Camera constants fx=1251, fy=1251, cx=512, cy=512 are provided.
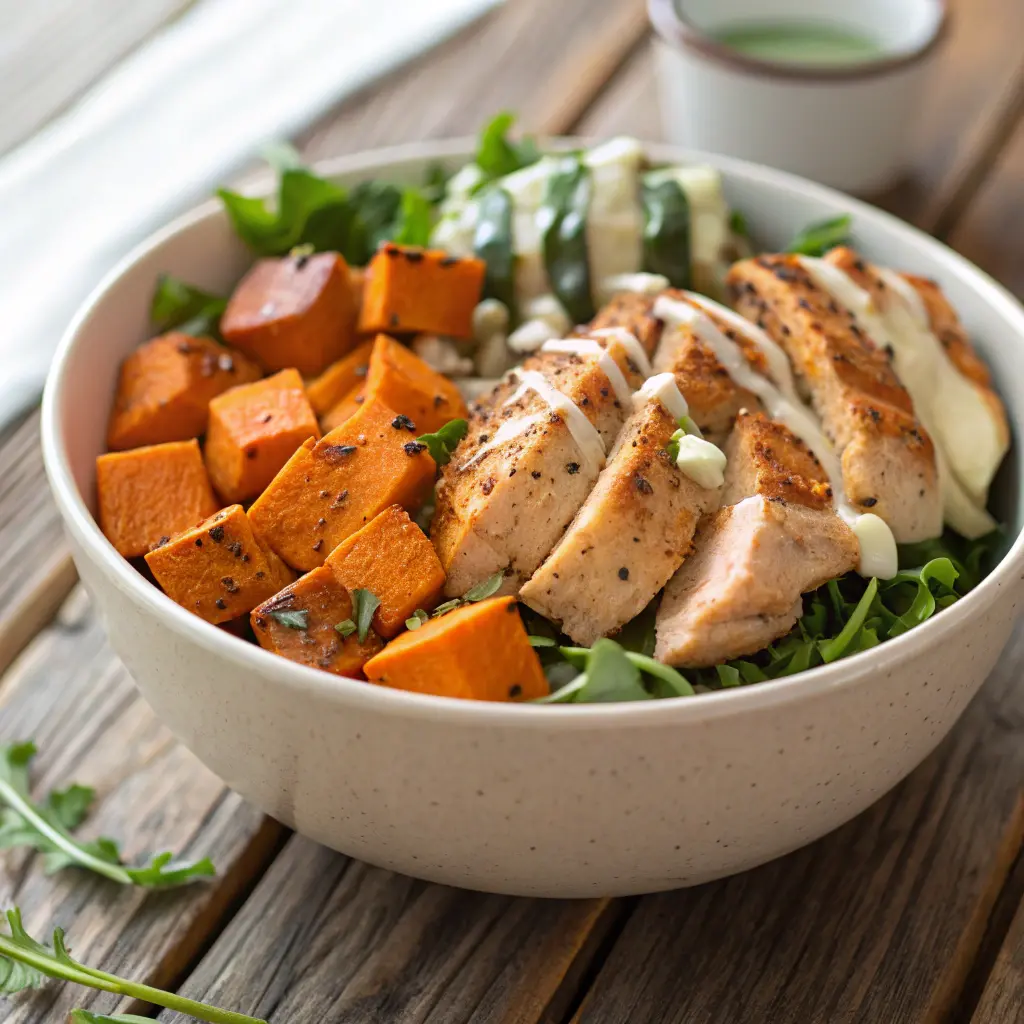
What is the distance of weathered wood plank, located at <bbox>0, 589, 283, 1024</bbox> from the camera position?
206cm

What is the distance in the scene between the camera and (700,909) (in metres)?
2.07

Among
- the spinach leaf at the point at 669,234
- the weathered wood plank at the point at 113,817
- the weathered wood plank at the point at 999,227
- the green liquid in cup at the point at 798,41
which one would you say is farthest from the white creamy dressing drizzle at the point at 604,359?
the green liquid in cup at the point at 798,41

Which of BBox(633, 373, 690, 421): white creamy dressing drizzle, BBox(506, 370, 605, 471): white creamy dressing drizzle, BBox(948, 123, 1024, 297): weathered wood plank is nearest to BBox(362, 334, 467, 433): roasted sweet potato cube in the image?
BBox(506, 370, 605, 471): white creamy dressing drizzle

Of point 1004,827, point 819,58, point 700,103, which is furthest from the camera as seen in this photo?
point 819,58

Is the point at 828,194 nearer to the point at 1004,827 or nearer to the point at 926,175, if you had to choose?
the point at 926,175

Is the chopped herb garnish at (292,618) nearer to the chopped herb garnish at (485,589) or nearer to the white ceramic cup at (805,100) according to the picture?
the chopped herb garnish at (485,589)

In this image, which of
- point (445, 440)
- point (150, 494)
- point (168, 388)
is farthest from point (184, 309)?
point (445, 440)

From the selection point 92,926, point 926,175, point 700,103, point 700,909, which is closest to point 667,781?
point 700,909

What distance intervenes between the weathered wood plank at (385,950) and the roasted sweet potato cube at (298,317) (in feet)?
3.24

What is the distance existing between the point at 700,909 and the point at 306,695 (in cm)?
81

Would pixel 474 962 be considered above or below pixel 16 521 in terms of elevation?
below

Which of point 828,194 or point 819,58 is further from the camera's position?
point 819,58

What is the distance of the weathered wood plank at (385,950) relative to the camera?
194 centimetres

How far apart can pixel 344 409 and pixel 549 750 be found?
92 centimetres
